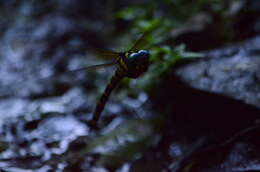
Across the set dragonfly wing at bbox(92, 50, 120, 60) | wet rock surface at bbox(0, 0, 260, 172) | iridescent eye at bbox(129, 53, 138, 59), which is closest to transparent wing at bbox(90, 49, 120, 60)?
dragonfly wing at bbox(92, 50, 120, 60)

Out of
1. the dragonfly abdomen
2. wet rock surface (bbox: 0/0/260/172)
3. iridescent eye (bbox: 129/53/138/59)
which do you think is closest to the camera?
iridescent eye (bbox: 129/53/138/59)

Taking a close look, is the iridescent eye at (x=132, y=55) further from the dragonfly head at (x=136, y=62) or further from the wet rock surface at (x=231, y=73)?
the wet rock surface at (x=231, y=73)

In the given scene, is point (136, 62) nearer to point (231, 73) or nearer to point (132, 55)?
point (132, 55)

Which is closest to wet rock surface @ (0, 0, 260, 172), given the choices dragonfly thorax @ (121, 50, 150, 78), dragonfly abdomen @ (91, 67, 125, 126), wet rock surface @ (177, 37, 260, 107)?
wet rock surface @ (177, 37, 260, 107)

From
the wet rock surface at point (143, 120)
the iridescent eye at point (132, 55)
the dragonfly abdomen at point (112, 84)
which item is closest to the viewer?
the iridescent eye at point (132, 55)

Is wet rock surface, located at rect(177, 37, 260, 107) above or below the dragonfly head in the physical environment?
above

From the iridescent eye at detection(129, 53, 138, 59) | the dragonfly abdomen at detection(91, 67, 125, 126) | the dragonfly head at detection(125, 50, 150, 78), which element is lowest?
the dragonfly head at detection(125, 50, 150, 78)

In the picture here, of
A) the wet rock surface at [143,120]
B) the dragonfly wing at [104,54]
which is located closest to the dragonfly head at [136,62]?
the dragonfly wing at [104,54]

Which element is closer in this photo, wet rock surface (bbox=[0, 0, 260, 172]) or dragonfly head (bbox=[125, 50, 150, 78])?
dragonfly head (bbox=[125, 50, 150, 78])

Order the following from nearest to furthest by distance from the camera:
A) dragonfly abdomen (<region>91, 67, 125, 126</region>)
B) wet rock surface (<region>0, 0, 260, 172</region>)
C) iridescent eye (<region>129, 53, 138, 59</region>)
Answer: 1. iridescent eye (<region>129, 53, 138, 59</region>)
2. dragonfly abdomen (<region>91, 67, 125, 126</region>)
3. wet rock surface (<region>0, 0, 260, 172</region>)

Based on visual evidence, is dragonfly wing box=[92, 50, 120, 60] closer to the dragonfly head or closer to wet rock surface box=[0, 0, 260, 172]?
the dragonfly head
